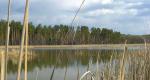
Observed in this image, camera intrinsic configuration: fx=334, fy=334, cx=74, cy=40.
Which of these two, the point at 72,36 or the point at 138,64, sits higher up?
the point at 72,36

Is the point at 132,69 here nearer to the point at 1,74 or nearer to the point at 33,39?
the point at 1,74

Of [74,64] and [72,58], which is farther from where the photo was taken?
[74,64]

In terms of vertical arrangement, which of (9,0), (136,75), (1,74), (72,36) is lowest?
(136,75)

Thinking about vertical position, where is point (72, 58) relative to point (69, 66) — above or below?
above

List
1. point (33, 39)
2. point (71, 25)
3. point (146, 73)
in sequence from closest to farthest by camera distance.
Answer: point (71, 25) < point (146, 73) < point (33, 39)

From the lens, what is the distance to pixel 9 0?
1.28 m

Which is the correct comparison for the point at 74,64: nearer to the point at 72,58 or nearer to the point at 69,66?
the point at 69,66

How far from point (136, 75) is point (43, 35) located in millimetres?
64160

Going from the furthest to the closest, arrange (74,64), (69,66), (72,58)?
(74,64), (69,66), (72,58)

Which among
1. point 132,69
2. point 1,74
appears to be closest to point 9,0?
point 1,74

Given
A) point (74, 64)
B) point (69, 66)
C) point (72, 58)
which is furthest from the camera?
point (74, 64)

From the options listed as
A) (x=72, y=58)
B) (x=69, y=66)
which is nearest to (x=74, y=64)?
(x=69, y=66)

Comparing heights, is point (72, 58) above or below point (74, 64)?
above

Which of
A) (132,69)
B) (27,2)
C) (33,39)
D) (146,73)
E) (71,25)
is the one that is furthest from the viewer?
(33,39)
